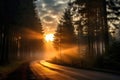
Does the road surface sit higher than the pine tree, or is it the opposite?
the pine tree

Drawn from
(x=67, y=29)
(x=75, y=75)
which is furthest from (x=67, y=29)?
(x=75, y=75)

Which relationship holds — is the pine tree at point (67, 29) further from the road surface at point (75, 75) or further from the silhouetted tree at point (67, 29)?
the road surface at point (75, 75)

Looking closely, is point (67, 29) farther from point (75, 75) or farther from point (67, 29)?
point (75, 75)

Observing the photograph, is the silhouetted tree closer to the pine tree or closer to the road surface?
the pine tree

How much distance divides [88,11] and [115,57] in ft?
61.5

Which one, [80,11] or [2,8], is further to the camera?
[80,11]

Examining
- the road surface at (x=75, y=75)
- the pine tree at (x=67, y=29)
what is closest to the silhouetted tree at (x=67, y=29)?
the pine tree at (x=67, y=29)

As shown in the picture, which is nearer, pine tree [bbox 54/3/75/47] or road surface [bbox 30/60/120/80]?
road surface [bbox 30/60/120/80]

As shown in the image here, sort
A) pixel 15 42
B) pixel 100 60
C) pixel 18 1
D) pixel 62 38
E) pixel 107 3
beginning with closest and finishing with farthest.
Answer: pixel 100 60
pixel 107 3
pixel 18 1
pixel 15 42
pixel 62 38

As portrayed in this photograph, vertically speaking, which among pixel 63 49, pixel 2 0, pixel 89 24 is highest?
pixel 2 0

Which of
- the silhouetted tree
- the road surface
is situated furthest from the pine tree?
the road surface

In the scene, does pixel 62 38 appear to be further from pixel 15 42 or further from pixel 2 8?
pixel 2 8

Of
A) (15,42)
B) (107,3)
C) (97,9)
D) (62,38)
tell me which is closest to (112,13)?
(107,3)

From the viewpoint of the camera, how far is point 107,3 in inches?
1569
